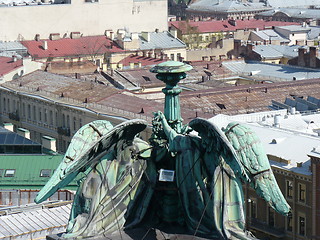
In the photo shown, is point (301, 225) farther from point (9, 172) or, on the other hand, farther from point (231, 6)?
point (231, 6)

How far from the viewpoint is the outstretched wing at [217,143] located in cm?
Answer: 2064

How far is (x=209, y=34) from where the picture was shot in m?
141

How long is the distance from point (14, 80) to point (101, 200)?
65.1m

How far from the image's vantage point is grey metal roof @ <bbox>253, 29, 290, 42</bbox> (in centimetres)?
12672

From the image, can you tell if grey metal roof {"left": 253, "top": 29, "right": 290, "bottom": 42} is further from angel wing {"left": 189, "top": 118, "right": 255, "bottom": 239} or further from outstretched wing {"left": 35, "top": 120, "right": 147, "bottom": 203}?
angel wing {"left": 189, "top": 118, "right": 255, "bottom": 239}

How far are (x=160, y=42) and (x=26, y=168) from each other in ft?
229

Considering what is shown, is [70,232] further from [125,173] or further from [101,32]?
[101,32]

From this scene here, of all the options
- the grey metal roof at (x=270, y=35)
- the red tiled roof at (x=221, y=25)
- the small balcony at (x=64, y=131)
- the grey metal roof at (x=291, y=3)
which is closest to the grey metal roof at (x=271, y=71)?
the small balcony at (x=64, y=131)

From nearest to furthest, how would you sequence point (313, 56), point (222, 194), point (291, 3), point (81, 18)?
point (222, 194), point (313, 56), point (81, 18), point (291, 3)

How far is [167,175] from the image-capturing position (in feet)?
71.6

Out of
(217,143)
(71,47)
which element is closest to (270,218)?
(217,143)

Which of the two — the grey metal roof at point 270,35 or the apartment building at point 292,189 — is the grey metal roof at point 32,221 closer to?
the apartment building at point 292,189

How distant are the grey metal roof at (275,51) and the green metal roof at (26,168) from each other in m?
57.9

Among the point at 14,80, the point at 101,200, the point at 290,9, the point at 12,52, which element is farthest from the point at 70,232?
the point at 290,9
